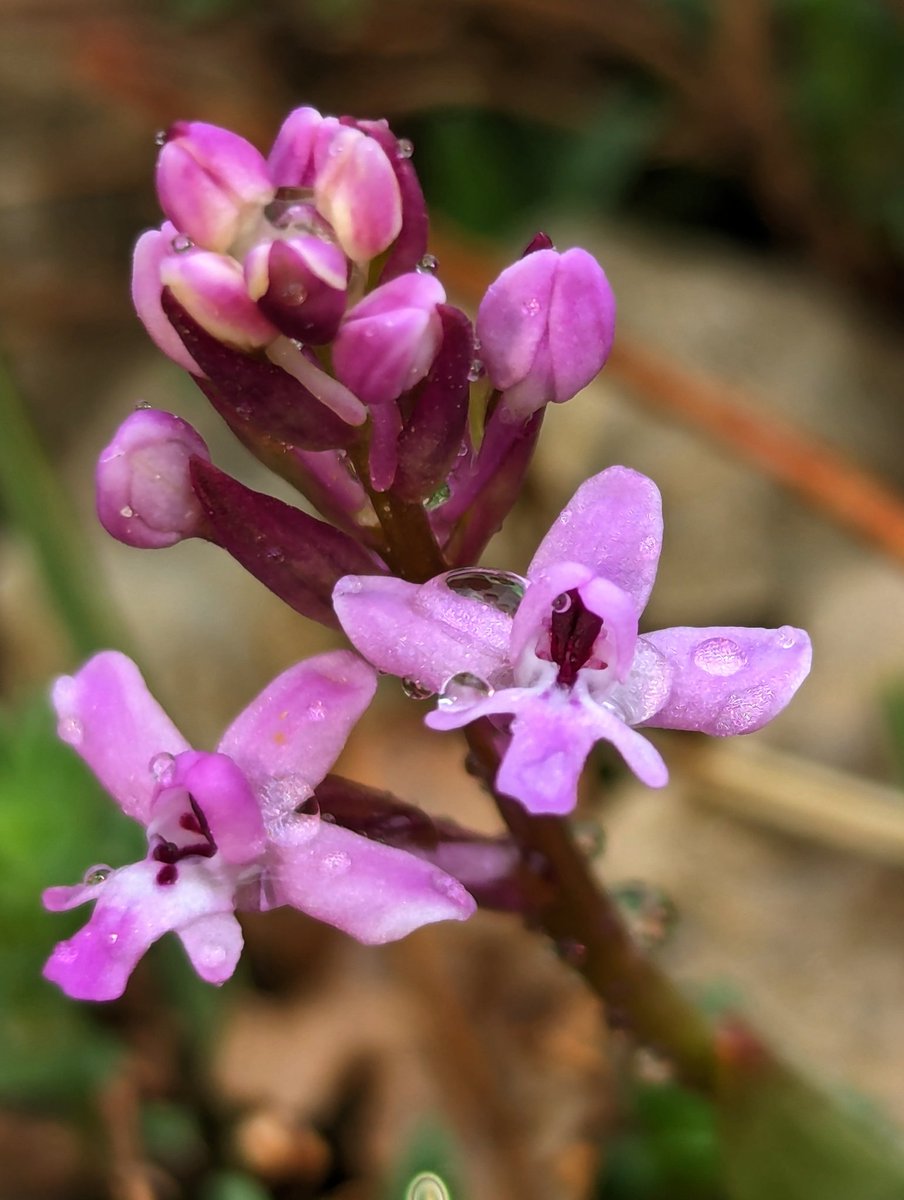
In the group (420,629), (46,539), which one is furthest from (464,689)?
(46,539)

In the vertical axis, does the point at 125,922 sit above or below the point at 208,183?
below

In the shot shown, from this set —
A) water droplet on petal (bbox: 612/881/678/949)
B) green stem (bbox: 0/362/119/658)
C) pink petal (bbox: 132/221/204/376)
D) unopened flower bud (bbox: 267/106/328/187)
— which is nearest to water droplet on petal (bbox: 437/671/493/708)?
pink petal (bbox: 132/221/204/376)

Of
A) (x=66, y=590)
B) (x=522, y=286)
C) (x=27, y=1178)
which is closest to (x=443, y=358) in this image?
(x=522, y=286)

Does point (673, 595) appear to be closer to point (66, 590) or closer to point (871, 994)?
point (871, 994)

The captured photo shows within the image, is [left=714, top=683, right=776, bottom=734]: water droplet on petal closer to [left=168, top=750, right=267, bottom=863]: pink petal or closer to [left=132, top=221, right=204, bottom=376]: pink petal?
[left=168, top=750, right=267, bottom=863]: pink petal

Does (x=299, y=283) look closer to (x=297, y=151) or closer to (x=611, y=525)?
(x=297, y=151)

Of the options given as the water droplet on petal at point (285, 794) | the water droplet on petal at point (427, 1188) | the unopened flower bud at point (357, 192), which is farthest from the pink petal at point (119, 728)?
the water droplet on petal at point (427, 1188)

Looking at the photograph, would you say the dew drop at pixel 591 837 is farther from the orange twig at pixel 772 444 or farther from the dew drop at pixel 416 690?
the orange twig at pixel 772 444
